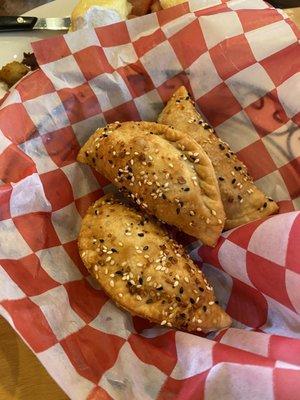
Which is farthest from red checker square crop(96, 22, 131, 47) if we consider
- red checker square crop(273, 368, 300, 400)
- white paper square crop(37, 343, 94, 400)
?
red checker square crop(273, 368, 300, 400)

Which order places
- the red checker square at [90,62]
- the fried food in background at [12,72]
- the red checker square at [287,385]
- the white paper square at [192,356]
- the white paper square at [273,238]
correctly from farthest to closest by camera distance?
the fried food in background at [12,72]
the red checker square at [90,62]
the white paper square at [273,238]
the white paper square at [192,356]
the red checker square at [287,385]

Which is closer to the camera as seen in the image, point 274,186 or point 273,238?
point 273,238

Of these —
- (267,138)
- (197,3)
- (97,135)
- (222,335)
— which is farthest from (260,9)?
(222,335)

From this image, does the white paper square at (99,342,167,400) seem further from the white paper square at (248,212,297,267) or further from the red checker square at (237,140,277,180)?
the red checker square at (237,140,277,180)

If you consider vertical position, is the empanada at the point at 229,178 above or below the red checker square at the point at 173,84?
below

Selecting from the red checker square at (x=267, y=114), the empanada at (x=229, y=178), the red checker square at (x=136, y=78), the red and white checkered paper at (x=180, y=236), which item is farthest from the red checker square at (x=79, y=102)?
the red checker square at (x=267, y=114)

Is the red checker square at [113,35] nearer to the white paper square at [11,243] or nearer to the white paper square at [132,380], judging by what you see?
the white paper square at [11,243]

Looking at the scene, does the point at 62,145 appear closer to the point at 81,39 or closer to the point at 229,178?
the point at 81,39

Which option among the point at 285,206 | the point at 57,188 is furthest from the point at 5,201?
the point at 285,206
